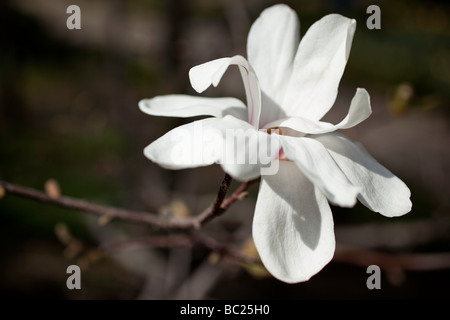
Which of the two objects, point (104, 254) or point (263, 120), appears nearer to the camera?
point (263, 120)

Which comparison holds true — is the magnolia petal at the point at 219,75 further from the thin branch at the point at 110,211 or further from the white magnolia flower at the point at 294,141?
the thin branch at the point at 110,211

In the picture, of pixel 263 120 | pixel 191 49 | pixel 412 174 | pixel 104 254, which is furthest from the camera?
pixel 412 174

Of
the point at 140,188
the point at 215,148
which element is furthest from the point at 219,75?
the point at 140,188

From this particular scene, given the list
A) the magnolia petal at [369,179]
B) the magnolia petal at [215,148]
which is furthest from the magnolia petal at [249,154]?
the magnolia petal at [369,179]

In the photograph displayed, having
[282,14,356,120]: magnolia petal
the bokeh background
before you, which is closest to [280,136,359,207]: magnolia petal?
[282,14,356,120]: magnolia petal

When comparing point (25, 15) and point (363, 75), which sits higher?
point (25, 15)

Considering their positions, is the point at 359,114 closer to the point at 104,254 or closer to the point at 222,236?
the point at 104,254

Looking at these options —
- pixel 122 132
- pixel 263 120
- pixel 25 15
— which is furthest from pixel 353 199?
pixel 25 15
